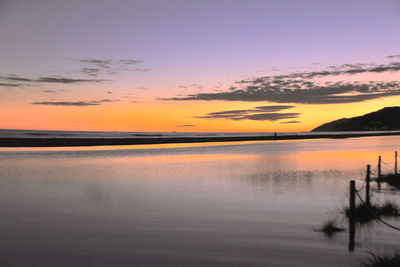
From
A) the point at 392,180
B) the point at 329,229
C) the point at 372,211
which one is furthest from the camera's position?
the point at 392,180

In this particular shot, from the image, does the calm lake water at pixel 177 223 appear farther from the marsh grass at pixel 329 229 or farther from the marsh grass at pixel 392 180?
the marsh grass at pixel 392 180

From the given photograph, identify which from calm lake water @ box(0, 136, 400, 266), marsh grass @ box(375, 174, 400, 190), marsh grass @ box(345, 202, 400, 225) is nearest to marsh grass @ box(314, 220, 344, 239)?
calm lake water @ box(0, 136, 400, 266)

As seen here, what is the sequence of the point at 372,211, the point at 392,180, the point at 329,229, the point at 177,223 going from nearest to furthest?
the point at 329,229
the point at 177,223
the point at 372,211
the point at 392,180

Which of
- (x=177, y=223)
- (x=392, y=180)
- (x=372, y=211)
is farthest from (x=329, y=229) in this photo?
(x=392, y=180)

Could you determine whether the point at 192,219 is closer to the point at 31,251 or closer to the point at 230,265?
the point at 230,265

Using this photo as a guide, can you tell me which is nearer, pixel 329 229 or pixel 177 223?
pixel 329 229

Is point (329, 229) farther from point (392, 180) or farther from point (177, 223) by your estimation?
point (392, 180)

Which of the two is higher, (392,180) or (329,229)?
(392,180)

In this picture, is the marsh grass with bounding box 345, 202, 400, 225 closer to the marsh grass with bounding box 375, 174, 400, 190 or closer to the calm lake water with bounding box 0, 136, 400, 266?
the calm lake water with bounding box 0, 136, 400, 266

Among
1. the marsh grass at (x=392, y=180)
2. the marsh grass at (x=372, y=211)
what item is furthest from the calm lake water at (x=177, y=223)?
the marsh grass at (x=392, y=180)

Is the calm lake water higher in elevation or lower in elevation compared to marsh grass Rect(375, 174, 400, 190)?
lower

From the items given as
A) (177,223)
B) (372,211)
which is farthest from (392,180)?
(177,223)

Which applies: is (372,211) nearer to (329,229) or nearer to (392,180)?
(329,229)

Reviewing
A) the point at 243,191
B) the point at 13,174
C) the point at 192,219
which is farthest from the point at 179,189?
the point at 13,174
